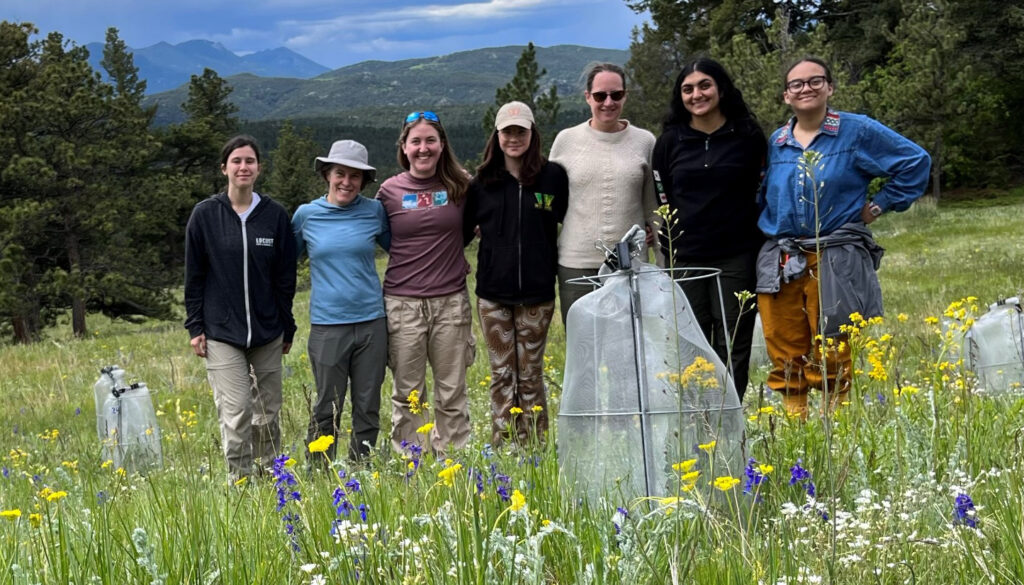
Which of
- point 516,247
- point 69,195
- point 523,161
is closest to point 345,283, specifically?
point 516,247

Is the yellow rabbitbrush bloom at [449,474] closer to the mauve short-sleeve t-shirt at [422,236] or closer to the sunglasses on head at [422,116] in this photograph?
the mauve short-sleeve t-shirt at [422,236]

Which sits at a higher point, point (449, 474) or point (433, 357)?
point (449, 474)

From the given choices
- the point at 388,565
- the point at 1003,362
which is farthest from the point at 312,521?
the point at 1003,362

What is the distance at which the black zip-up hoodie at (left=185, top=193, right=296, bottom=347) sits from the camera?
548cm

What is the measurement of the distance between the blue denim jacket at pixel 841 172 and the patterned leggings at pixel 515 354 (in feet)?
5.05

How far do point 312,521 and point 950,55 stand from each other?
1539 inches

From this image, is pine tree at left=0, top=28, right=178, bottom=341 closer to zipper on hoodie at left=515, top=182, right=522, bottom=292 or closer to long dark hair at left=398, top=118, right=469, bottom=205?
long dark hair at left=398, top=118, right=469, bottom=205

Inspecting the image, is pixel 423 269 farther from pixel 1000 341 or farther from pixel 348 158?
pixel 1000 341

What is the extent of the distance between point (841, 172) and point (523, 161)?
1833 mm

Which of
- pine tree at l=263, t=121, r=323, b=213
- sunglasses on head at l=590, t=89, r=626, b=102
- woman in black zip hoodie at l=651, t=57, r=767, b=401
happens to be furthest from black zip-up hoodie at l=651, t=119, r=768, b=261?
pine tree at l=263, t=121, r=323, b=213

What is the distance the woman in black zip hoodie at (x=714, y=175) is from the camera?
5.02 m

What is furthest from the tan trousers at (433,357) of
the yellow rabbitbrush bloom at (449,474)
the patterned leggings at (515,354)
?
the yellow rabbitbrush bloom at (449,474)

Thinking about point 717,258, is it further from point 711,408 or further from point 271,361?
point 271,361

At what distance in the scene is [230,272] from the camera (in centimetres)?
549
